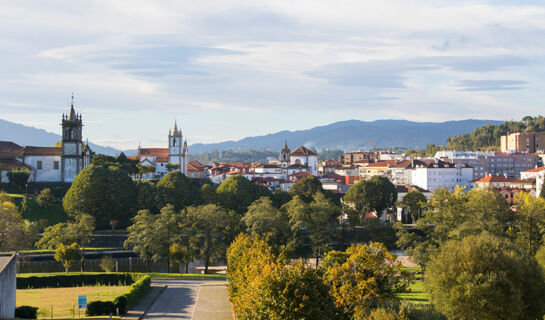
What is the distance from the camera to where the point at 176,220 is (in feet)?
206

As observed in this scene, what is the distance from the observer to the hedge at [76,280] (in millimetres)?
48812

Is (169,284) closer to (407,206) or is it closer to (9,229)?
(9,229)

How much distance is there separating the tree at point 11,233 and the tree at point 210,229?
52.5 ft

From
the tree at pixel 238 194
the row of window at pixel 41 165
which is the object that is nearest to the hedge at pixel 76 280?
the tree at pixel 238 194

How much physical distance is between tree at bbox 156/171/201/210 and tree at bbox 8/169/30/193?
900 inches

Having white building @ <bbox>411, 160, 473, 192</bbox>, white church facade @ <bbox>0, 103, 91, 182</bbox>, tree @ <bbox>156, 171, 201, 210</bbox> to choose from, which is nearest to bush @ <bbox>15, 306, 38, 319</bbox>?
tree @ <bbox>156, 171, 201, 210</bbox>

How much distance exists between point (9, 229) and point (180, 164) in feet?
232

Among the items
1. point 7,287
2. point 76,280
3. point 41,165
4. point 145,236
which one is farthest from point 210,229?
point 41,165

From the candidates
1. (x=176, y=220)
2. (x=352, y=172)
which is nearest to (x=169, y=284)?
(x=176, y=220)

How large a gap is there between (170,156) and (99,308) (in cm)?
9696

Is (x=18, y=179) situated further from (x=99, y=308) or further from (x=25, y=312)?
(x=25, y=312)

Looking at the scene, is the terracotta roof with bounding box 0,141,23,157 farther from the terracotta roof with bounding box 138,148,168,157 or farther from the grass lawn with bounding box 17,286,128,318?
the grass lawn with bounding box 17,286,128,318

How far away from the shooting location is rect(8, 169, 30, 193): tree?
94750 millimetres

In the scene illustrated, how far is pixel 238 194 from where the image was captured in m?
87.6
